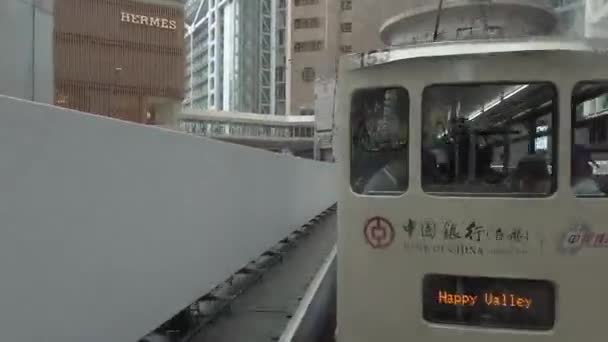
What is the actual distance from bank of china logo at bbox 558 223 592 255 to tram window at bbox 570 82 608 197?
0.20 meters

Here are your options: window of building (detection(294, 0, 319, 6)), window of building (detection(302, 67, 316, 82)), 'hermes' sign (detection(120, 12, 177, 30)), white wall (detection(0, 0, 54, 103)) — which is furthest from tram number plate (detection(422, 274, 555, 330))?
window of building (detection(294, 0, 319, 6))

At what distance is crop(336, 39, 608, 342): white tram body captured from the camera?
360 centimetres

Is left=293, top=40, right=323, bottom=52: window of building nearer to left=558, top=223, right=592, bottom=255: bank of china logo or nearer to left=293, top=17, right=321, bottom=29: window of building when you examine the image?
left=293, top=17, right=321, bottom=29: window of building

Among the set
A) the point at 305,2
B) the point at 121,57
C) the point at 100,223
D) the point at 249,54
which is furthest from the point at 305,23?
the point at 100,223

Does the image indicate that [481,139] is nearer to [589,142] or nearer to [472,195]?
[472,195]

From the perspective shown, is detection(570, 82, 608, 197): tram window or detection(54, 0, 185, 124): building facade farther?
detection(54, 0, 185, 124): building facade

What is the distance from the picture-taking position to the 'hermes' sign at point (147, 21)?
34.4 meters

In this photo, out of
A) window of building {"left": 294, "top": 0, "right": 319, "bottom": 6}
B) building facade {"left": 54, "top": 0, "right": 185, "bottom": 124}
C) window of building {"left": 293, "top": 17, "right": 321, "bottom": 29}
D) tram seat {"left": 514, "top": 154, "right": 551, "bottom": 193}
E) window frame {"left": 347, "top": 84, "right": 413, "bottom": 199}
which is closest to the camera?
tram seat {"left": 514, "top": 154, "right": 551, "bottom": 193}

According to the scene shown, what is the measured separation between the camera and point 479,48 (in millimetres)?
3676

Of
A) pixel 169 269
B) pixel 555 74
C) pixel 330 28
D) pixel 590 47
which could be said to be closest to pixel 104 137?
pixel 169 269

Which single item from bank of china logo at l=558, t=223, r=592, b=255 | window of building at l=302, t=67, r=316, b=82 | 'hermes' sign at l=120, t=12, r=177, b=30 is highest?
window of building at l=302, t=67, r=316, b=82

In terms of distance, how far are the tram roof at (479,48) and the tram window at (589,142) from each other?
0.76 ft

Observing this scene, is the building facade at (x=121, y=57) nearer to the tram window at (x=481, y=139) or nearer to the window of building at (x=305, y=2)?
the tram window at (x=481, y=139)

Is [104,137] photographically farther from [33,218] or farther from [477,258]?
[477,258]
